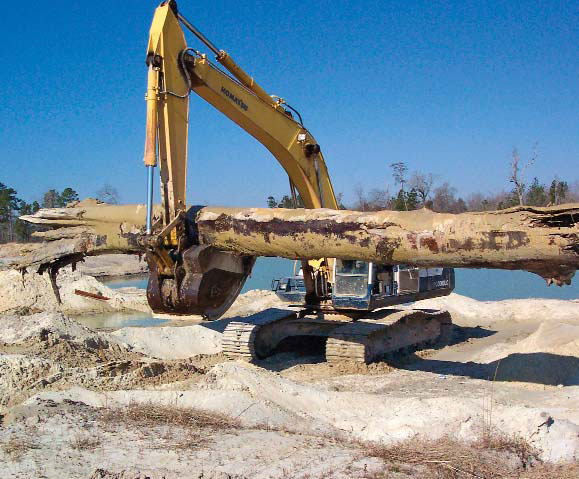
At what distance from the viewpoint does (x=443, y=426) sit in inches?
209

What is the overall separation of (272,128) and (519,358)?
17.6ft

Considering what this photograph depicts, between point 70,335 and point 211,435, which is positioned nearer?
point 211,435

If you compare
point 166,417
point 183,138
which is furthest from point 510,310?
point 166,417

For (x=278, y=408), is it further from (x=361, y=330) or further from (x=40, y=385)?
(x=361, y=330)

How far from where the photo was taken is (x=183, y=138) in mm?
7023

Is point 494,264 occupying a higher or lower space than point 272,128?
lower

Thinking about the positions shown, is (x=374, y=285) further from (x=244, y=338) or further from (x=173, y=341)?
(x=173, y=341)

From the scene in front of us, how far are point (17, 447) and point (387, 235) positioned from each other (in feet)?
11.0

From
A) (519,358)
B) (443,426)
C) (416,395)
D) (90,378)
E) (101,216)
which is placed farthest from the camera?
(519,358)

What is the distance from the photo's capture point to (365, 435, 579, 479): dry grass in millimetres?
4266

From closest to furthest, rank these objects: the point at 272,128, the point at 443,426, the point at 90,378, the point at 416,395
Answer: the point at 443,426
the point at 90,378
the point at 416,395
the point at 272,128

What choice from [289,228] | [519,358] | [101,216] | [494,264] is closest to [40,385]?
[101,216]

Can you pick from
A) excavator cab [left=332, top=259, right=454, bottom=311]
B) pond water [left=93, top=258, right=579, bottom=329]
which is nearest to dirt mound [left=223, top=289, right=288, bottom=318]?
pond water [left=93, top=258, right=579, bottom=329]

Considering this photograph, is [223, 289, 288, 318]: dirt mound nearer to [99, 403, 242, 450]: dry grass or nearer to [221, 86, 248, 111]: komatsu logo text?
[221, 86, 248, 111]: komatsu logo text
